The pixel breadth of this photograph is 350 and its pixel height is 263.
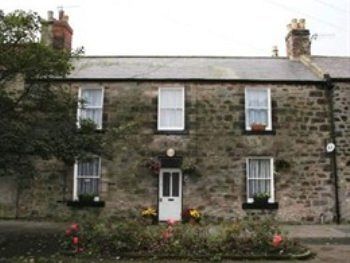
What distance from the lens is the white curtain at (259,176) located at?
805 inches

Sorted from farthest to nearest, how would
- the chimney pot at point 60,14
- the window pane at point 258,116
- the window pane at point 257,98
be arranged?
the chimney pot at point 60,14 < the window pane at point 257,98 < the window pane at point 258,116

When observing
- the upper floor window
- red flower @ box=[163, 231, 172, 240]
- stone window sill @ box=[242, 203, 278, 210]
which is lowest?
red flower @ box=[163, 231, 172, 240]

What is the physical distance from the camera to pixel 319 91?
21.2 metres

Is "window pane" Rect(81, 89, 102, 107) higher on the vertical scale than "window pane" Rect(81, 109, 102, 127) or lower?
higher

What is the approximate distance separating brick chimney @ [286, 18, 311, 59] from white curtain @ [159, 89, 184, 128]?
24.4ft

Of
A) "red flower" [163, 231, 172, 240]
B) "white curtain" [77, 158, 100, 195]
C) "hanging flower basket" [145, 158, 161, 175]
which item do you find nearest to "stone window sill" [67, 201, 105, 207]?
"white curtain" [77, 158, 100, 195]

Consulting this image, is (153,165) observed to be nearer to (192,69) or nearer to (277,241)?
(192,69)

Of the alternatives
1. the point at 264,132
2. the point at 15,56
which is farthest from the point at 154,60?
the point at 15,56

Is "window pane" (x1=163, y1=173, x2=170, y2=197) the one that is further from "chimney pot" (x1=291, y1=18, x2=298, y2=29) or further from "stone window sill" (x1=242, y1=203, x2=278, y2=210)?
"chimney pot" (x1=291, y1=18, x2=298, y2=29)

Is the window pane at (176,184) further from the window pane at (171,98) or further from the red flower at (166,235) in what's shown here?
the red flower at (166,235)

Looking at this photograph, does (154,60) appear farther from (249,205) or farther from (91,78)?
(249,205)

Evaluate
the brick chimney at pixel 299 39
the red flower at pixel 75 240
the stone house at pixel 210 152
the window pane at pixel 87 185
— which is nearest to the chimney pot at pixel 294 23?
the brick chimney at pixel 299 39

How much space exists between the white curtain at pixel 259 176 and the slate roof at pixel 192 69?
141 inches

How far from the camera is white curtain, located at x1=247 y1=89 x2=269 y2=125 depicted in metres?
21.0
